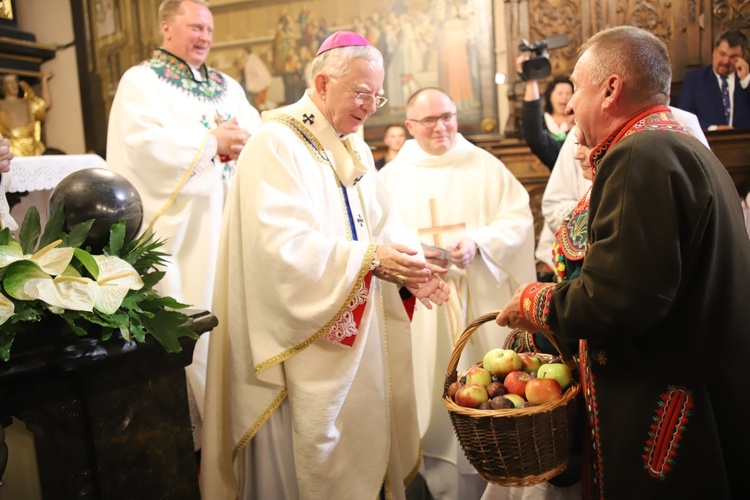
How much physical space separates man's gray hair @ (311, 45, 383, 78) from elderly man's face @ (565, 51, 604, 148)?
0.92 metres

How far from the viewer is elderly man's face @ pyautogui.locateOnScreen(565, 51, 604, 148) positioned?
1945mm

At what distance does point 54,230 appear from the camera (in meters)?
1.96

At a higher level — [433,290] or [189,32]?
[189,32]

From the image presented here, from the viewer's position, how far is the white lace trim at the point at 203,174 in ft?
12.4

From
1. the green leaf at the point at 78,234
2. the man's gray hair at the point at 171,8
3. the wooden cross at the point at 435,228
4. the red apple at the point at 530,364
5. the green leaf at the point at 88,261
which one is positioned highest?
the man's gray hair at the point at 171,8

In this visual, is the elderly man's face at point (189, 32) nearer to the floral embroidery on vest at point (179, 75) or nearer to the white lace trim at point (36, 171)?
the floral embroidery on vest at point (179, 75)

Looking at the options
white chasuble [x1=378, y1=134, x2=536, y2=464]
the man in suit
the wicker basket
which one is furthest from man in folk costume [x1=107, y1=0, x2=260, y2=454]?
the man in suit

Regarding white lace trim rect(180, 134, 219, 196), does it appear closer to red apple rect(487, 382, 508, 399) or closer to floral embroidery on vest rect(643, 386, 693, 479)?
red apple rect(487, 382, 508, 399)

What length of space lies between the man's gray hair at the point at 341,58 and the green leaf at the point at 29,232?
1196 mm

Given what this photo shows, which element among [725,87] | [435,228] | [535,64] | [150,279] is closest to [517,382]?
[150,279]

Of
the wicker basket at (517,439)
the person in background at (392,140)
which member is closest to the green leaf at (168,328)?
the wicker basket at (517,439)

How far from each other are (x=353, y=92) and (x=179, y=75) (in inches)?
69.9

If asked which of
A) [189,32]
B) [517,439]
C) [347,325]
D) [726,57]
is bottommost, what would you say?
[517,439]

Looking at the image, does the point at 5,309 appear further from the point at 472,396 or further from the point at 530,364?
the point at 530,364
